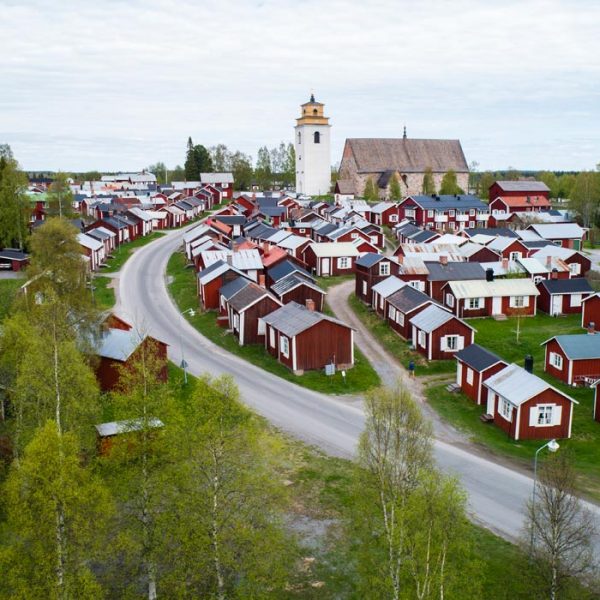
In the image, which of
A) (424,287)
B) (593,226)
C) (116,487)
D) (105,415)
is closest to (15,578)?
(116,487)

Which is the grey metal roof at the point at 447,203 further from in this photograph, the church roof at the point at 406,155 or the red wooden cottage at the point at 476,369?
the red wooden cottage at the point at 476,369

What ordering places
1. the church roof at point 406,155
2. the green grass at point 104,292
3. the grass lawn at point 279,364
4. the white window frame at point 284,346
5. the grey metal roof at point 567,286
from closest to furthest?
the grass lawn at point 279,364, the white window frame at point 284,346, the grey metal roof at point 567,286, the green grass at point 104,292, the church roof at point 406,155

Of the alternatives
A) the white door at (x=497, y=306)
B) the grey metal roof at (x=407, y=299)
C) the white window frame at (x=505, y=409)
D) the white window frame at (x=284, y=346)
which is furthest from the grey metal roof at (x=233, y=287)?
the white window frame at (x=505, y=409)

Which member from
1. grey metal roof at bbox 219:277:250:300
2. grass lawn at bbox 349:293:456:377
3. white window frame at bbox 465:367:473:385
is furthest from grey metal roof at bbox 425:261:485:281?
white window frame at bbox 465:367:473:385

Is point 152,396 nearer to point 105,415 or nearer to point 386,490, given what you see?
point 386,490

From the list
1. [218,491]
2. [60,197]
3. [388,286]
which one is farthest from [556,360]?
[60,197]

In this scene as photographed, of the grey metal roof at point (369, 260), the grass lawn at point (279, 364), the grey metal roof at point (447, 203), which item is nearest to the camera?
the grass lawn at point (279, 364)
